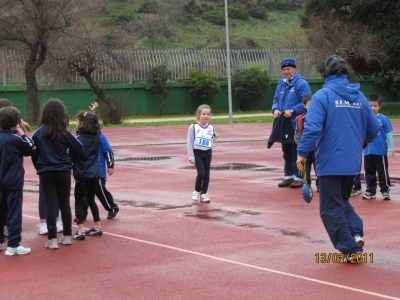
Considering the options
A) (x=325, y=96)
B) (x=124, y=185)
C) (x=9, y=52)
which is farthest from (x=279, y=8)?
(x=325, y=96)

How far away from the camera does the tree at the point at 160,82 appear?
145ft

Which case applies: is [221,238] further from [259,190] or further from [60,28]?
[60,28]

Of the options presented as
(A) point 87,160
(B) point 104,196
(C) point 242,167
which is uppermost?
(A) point 87,160

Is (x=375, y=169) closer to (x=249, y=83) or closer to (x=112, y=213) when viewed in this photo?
(x=112, y=213)

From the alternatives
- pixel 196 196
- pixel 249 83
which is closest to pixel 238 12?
pixel 249 83

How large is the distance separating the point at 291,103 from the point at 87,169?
17.1 feet

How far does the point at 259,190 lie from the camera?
12664 mm

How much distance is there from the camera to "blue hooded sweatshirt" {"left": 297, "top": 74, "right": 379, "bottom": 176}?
7258mm

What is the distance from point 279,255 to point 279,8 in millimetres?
85985

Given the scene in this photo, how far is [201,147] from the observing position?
452 inches

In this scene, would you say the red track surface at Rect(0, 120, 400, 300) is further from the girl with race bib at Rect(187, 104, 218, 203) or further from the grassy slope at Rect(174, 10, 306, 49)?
the grassy slope at Rect(174, 10, 306, 49)

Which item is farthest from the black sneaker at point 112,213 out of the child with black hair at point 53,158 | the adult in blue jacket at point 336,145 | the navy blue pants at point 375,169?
the navy blue pants at point 375,169

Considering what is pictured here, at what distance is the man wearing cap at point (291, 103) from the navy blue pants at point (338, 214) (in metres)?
5.22
